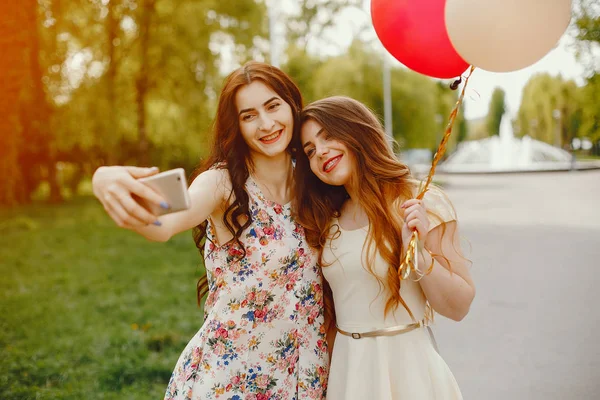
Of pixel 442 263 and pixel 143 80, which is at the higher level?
pixel 143 80

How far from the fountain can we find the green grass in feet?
84.0

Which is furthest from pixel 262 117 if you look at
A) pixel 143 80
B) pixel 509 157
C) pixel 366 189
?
pixel 509 157

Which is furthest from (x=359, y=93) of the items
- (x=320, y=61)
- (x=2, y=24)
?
(x=2, y=24)

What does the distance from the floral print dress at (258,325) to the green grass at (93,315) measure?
2229 mm

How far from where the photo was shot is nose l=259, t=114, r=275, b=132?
2.33 meters

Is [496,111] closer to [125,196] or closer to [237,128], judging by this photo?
[237,128]

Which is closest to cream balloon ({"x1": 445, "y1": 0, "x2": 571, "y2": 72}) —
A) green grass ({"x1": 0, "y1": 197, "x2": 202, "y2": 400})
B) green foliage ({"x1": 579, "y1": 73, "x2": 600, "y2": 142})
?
green foliage ({"x1": 579, "y1": 73, "x2": 600, "y2": 142})

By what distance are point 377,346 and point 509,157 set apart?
139ft

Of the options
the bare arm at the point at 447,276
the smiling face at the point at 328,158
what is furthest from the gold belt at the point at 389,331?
the smiling face at the point at 328,158

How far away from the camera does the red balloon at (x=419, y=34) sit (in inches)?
86.4

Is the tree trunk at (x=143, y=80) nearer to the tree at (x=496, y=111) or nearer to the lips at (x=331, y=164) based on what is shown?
the lips at (x=331, y=164)

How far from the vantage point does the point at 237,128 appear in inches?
95.0

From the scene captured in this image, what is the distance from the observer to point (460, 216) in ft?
45.2

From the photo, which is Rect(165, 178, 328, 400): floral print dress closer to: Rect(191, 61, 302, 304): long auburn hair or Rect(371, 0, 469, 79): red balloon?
Rect(191, 61, 302, 304): long auburn hair
